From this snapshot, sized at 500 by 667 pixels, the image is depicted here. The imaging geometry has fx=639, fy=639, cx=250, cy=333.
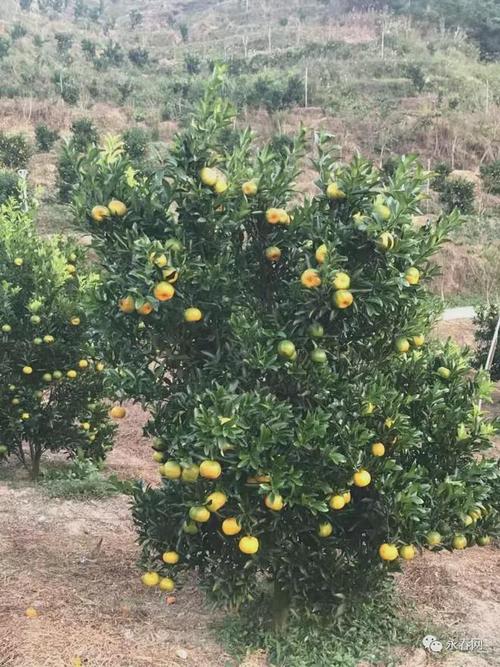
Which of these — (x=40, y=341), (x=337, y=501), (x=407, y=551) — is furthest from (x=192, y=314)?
(x=40, y=341)

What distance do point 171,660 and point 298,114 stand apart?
24878 mm

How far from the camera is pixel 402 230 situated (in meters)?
2.70

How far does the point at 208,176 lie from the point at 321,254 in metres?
0.61

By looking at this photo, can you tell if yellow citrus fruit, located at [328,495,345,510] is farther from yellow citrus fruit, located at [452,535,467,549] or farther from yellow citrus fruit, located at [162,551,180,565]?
yellow citrus fruit, located at [162,551,180,565]

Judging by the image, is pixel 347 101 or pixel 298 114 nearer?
pixel 298 114

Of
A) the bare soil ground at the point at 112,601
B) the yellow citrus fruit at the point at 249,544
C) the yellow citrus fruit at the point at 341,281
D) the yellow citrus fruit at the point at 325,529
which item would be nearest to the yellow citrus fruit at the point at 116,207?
the yellow citrus fruit at the point at 341,281

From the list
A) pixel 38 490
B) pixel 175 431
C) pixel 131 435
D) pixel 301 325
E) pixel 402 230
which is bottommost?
pixel 131 435

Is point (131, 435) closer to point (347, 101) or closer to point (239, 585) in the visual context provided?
point (239, 585)

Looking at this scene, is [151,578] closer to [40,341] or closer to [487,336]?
[40,341]

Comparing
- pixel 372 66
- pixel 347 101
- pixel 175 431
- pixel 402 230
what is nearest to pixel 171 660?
pixel 175 431

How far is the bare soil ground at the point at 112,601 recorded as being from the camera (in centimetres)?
324

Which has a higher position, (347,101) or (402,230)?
(402,230)

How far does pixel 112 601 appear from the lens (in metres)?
3.72

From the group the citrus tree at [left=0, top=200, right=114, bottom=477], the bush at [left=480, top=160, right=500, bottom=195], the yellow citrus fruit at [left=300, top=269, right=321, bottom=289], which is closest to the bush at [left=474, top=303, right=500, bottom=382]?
the citrus tree at [left=0, top=200, right=114, bottom=477]
